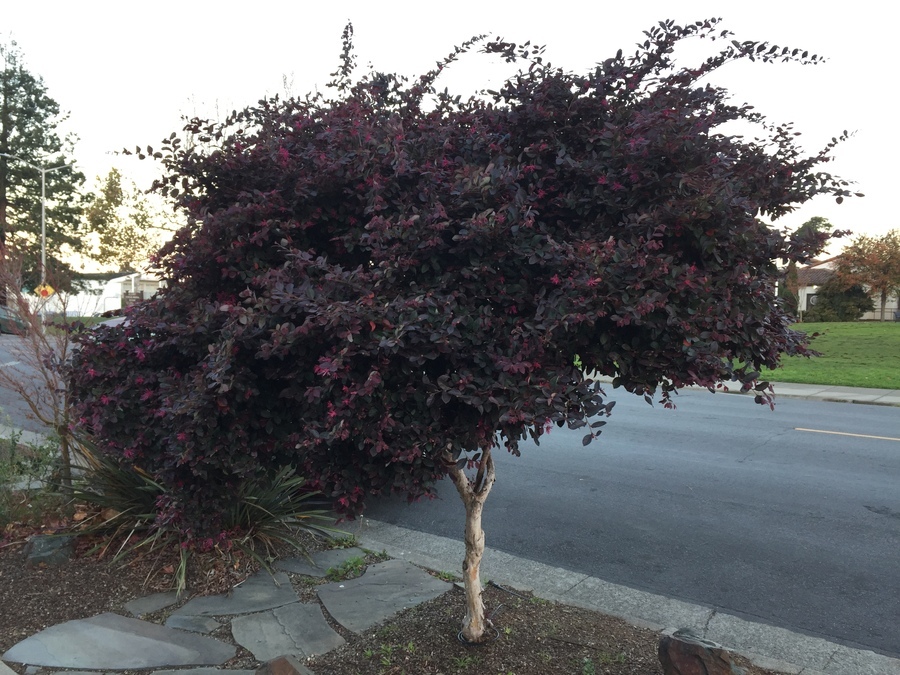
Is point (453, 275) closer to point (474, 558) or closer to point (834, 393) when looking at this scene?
point (474, 558)

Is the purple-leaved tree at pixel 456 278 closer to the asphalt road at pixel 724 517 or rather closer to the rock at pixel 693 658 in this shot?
the rock at pixel 693 658

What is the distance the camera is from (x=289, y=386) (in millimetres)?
2879

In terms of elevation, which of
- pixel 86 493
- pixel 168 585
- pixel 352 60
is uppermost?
pixel 352 60

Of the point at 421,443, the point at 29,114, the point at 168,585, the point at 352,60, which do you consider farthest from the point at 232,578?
the point at 29,114

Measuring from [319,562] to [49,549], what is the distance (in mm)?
1635

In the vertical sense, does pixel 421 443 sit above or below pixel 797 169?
below

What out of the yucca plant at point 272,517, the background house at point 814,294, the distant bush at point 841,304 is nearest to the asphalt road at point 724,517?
the yucca plant at point 272,517

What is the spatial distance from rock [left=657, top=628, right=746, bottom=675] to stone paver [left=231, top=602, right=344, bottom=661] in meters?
1.55

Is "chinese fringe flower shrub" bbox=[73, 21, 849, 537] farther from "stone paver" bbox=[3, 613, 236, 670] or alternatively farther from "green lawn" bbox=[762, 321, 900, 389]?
"green lawn" bbox=[762, 321, 900, 389]

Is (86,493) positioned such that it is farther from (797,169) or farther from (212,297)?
(797,169)

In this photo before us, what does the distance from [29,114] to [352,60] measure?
4675 cm

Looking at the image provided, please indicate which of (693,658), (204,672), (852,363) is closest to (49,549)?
(204,672)

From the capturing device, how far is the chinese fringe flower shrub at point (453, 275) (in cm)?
247

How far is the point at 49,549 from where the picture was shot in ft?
14.9
